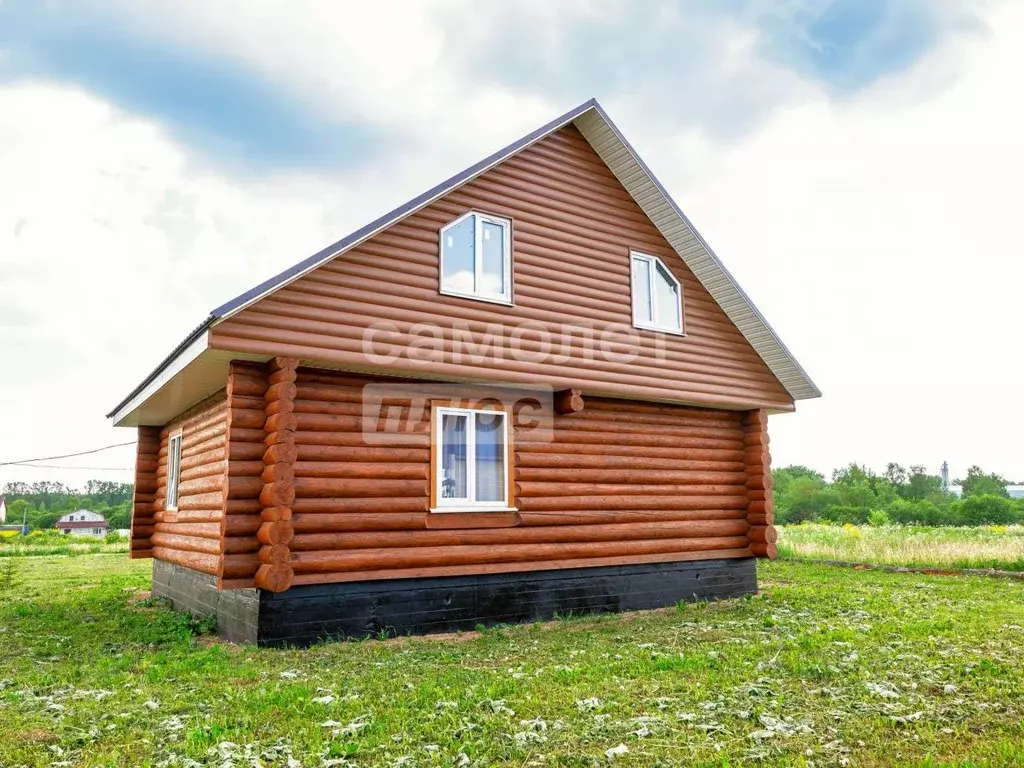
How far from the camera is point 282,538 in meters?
8.88

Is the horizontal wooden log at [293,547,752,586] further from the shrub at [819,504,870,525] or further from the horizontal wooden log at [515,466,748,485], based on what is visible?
the shrub at [819,504,870,525]

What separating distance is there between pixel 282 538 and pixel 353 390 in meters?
2.18

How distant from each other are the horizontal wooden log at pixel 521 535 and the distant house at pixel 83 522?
9584 cm

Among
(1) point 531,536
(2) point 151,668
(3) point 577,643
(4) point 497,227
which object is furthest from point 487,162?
(2) point 151,668

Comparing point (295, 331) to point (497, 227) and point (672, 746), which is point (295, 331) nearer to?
point (497, 227)

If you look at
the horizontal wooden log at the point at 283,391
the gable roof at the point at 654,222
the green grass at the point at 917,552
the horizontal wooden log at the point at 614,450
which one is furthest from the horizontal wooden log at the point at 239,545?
the green grass at the point at 917,552

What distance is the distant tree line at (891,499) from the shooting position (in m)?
46.7

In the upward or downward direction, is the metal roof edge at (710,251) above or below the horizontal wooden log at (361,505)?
above

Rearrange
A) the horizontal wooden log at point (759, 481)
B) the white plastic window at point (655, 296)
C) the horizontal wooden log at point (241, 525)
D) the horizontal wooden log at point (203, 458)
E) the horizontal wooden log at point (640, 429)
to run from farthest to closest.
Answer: the horizontal wooden log at point (759, 481) → the white plastic window at point (655, 296) → the horizontal wooden log at point (640, 429) → the horizontal wooden log at point (203, 458) → the horizontal wooden log at point (241, 525)

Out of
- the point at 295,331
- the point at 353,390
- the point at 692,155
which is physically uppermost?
the point at 692,155

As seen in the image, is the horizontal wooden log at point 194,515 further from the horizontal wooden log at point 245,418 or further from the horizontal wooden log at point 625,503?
the horizontal wooden log at point 625,503

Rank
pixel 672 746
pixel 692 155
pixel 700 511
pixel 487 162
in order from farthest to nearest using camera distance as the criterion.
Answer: pixel 692 155 < pixel 700 511 < pixel 487 162 < pixel 672 746

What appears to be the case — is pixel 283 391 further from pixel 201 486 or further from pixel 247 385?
→ pixel 201 486

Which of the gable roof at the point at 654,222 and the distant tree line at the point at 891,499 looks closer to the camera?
the gable roof at the point at 654,222
